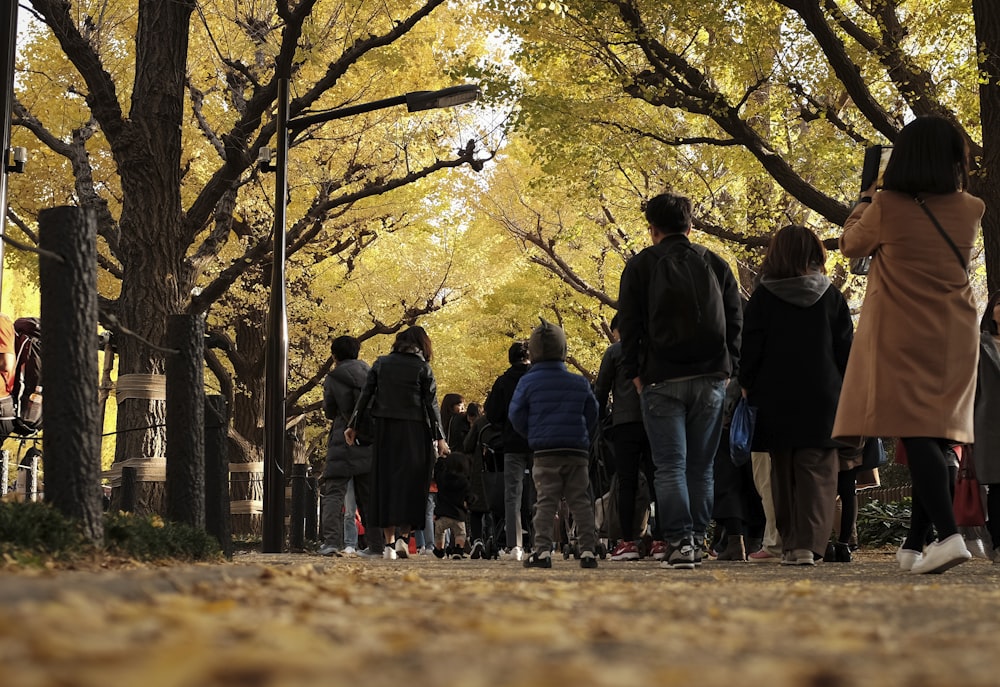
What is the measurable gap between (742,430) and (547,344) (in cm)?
127

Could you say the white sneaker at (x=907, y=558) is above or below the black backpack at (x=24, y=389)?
below

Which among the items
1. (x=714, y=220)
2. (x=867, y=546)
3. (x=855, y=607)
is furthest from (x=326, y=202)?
(x=855, y=607)

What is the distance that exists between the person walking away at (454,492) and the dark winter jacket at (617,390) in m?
3.47

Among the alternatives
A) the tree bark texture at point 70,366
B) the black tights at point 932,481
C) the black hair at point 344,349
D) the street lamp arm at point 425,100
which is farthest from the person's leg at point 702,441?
the street lamp arm at point 425,100

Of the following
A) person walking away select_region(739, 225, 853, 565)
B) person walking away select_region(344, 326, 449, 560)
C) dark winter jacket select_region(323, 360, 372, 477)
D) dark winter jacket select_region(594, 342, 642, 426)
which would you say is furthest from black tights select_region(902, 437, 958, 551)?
dark winter jacket select_region(323, 360, 372, 477)

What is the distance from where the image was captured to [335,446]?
11.5 meters

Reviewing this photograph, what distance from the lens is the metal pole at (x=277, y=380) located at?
12305 mm

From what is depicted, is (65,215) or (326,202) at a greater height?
(326,202)

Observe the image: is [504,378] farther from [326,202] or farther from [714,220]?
[714,220]

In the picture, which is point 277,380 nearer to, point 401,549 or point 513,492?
point 401,549

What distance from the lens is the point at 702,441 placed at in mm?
7371

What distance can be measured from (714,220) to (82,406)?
15.3 m

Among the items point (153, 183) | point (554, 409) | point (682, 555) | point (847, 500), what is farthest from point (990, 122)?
point (153, 183)

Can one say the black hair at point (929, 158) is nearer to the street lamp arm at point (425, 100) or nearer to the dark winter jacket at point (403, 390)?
the dark winter jacket at point (403, 390)
